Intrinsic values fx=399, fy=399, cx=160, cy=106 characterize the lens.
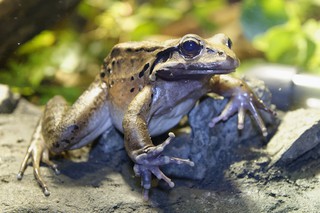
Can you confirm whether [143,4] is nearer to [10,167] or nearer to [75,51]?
[75,51]

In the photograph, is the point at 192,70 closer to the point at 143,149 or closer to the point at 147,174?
the point at 143,149

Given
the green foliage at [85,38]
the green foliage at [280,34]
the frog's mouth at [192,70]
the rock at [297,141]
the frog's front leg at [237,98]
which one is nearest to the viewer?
the frog's mouth at [192,70]

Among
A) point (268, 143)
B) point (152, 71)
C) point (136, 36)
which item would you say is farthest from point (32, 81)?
point (268, 143)

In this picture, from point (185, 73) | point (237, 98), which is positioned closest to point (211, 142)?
point (237, 98)

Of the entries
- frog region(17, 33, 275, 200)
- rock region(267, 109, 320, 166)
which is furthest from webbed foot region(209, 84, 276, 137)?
rock region(267, 109, 320, 166)

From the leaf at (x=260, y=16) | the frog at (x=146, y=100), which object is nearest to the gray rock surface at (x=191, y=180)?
the frog at (x=146, y=100)

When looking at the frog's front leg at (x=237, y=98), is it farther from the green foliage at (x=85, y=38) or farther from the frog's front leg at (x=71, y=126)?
the green foliage at (x=85, y=38)

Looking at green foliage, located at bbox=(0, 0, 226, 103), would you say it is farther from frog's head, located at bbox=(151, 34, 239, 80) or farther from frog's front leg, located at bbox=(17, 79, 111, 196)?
frog's head, located at bbox=(151, 34, 239, 80)
